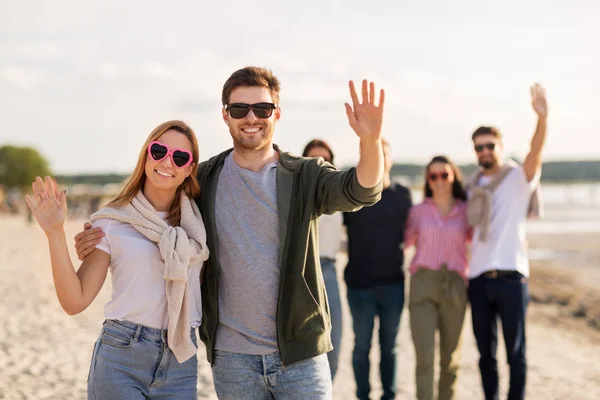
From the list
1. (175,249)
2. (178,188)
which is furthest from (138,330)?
(178,188)

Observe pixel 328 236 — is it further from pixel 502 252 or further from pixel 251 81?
pixel 251 81

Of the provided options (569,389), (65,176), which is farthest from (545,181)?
(569,389)

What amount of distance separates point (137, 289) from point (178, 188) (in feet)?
1.94

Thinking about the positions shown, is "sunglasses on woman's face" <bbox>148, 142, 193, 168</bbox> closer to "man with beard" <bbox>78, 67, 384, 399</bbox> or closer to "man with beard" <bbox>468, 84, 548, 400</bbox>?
"man with beard" <bbox>78, 67, 384, 399</bbox>

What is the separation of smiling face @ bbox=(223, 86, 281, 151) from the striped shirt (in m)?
2.47

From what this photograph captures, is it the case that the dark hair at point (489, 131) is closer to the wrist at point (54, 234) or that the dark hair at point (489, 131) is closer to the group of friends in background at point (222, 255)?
the group of friends in background at point (222, 255)

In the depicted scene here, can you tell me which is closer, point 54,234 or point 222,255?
point 54,234

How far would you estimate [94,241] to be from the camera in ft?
10.2

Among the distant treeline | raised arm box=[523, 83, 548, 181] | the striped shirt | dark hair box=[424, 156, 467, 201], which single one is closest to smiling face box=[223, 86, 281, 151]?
the striped shirt

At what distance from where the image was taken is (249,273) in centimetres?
322

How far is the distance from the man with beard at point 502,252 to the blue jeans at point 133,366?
2971mm

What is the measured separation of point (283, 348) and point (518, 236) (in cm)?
287

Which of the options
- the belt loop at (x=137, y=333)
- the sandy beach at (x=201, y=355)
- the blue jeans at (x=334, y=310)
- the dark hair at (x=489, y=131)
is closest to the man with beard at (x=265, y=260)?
the belt loop at (x=137, y=333)

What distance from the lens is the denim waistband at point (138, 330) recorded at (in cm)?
307
